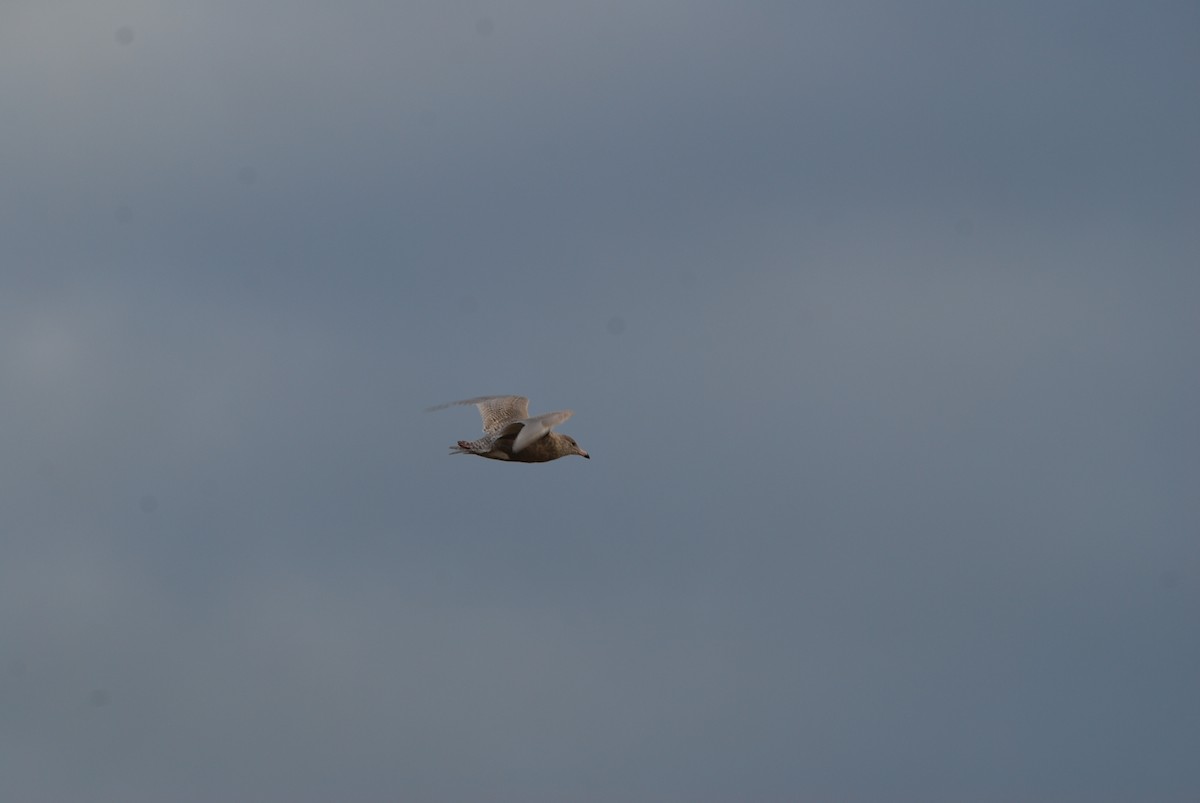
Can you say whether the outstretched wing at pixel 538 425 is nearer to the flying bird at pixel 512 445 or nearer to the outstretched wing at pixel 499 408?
the flying bird at pixel 512 445

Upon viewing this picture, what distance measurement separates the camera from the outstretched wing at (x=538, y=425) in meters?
41.8

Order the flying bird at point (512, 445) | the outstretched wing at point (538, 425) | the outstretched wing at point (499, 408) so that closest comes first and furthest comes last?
the outstretched wing at point (538, 425) → the flying bird at point (512, 445) → the outstretched wing at point (499, 408)

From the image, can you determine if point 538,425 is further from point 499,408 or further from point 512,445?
point 499,408

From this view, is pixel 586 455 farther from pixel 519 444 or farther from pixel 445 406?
pixel 519 444

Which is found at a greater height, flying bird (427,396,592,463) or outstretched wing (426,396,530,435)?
outstretched wing (426,396,530,435)

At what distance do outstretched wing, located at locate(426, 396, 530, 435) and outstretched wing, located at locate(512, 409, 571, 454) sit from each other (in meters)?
6.45

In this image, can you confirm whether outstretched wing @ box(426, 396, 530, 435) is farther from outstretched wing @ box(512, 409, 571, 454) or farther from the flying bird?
outstretched wing @ box(512, 409, 571, 454)

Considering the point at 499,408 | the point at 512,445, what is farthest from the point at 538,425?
the point at 499,408

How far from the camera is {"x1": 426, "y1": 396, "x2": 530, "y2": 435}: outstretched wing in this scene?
5266cm

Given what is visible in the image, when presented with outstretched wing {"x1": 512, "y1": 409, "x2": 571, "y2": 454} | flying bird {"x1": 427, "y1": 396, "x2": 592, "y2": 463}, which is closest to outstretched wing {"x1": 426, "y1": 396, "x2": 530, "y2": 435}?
flying bird {"x1": 427, "y1": 396, "x2": 592, "y2": 463}

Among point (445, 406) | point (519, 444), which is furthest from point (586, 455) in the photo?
point (519, 444)

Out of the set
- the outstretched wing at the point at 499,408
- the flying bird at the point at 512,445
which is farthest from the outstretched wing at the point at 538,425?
the outstretched wing at the point at 499,408

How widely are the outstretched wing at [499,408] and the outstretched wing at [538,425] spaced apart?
6.45 metres

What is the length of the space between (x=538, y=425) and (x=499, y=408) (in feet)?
34.7
